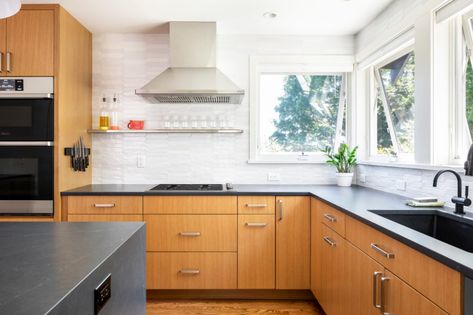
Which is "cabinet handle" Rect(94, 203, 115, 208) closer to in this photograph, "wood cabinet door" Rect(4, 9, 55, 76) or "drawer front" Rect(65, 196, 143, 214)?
"drawer front" Rect(65, 196, 143, 214)

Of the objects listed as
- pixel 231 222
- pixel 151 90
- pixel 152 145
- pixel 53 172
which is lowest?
pixel 231 222

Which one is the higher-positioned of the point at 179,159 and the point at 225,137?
the point at 225,137

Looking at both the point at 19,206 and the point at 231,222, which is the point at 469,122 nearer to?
the point at 231,222

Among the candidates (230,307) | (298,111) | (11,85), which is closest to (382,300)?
(230,307)

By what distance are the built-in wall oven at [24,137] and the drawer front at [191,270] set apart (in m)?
1.12

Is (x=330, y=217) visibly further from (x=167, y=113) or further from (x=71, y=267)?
(x=167, y=113)

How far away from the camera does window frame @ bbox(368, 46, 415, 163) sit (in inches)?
103

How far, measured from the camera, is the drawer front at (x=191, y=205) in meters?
2.64

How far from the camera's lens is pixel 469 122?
193 centimetres

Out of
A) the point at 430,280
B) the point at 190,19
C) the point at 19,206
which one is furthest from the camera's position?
the point at 190,19

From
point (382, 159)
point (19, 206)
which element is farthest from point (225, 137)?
point (19, 206)

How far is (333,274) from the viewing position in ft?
6.95

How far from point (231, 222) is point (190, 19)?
1849 millimetres

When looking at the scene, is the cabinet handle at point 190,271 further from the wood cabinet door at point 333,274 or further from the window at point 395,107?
the window at point 395,107
